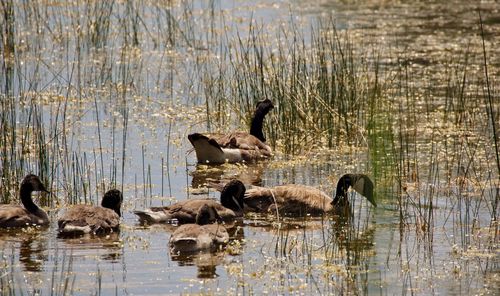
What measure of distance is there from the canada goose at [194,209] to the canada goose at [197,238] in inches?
24.9

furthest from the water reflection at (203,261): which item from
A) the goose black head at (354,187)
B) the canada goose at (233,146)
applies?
the canada goose at (233,146)

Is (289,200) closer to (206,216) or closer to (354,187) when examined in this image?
(354,187)

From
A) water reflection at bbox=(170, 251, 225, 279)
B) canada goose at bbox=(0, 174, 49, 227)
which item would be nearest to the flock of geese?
canada goose at bbox=(0, 174, 49, 227)

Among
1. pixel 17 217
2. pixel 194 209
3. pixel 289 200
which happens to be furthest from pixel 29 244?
pixel 289 200

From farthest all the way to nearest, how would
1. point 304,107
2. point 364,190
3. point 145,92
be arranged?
point 145,92, point 304,107, point 364,190

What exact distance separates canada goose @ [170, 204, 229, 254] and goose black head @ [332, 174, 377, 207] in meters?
1.66

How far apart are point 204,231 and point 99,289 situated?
1.85 meters

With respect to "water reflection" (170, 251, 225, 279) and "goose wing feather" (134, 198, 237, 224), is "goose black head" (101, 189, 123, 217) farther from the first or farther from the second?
"water reflection" (170, 251, 225, 279)

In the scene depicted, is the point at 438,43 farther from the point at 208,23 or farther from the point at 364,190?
the point at 364,190

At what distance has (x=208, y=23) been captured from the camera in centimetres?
2566

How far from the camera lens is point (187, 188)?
1367 centimetres

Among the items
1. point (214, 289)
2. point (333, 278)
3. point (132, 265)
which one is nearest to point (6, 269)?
point (132, 265)

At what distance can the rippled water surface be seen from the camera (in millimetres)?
9938

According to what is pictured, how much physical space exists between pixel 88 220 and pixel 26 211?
66cm
